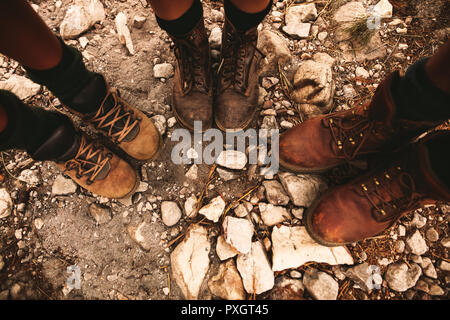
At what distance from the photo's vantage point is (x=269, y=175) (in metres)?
Result: 1.68

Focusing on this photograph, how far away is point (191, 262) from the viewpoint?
4.89 feet

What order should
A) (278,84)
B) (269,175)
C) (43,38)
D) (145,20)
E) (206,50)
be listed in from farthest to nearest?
(145,20) → (278,84) → (269,175) → (206,50) → (43,38)

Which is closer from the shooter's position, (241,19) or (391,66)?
(241,19)

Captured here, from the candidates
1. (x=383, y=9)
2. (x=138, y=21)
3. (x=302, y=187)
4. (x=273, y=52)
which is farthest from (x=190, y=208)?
(x=383, y=9)

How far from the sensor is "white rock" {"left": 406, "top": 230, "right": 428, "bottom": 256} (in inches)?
61.6

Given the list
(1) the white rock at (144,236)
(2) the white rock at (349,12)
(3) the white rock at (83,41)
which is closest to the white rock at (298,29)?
(2) the white rock at (349,12)

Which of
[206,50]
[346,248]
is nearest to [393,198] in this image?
[346,248]

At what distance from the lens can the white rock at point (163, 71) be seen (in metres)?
1.88

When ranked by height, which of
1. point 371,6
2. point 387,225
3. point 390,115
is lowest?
point 387,225

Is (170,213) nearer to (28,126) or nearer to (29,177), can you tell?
(28,126)

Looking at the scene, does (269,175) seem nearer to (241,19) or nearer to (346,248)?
(346,248)

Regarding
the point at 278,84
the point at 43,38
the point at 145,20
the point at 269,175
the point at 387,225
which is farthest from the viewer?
the point at 145,20

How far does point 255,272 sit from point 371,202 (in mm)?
810

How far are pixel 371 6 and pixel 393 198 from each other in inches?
69.8
